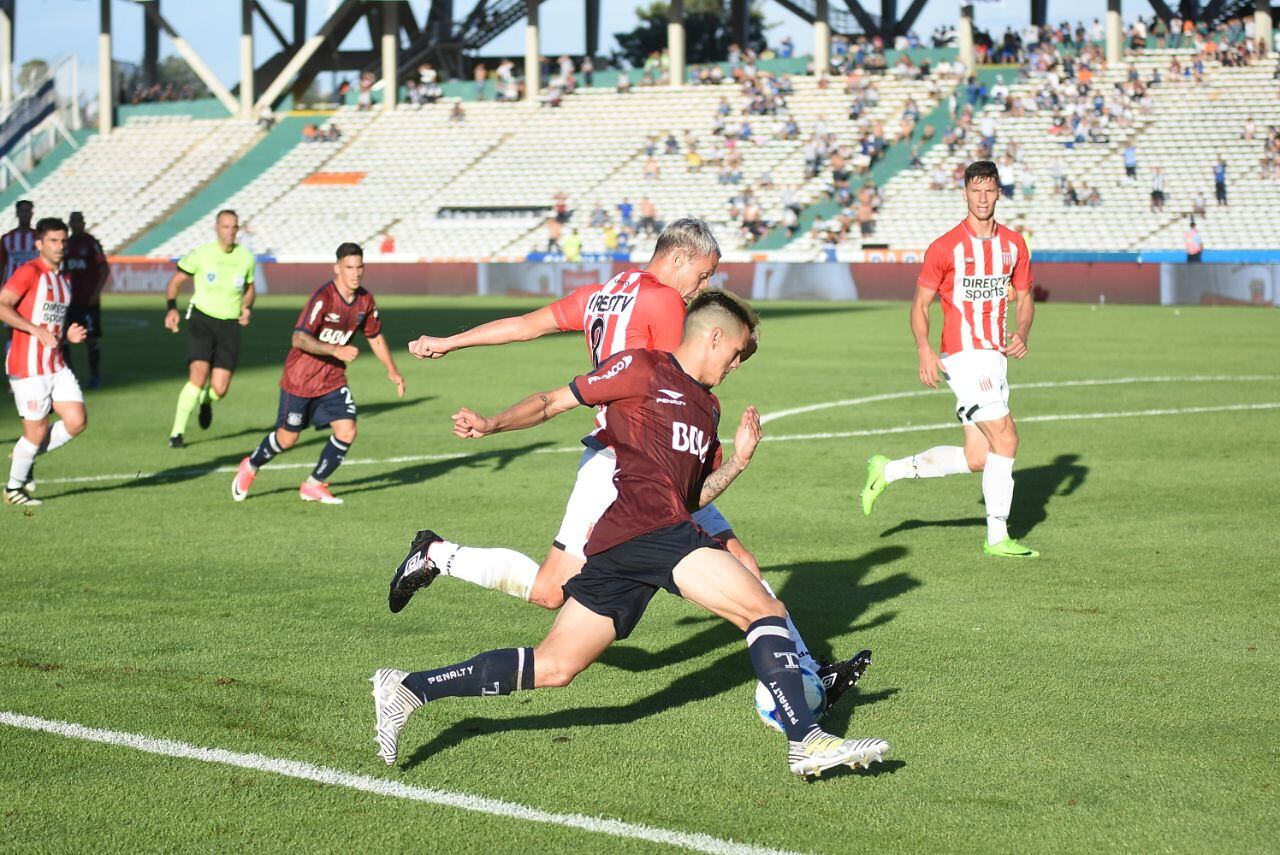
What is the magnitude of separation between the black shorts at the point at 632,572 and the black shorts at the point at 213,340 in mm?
10592

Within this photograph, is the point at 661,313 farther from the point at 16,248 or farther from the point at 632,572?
the point at 16,248

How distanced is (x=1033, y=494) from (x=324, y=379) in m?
5.74

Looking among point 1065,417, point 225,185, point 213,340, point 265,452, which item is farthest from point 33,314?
point 225,185

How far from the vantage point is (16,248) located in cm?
1875

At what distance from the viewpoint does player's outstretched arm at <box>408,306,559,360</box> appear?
6523mm

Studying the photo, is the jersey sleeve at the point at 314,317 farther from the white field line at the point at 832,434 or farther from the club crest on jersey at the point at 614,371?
the club crest on jersey at the point at 614,371

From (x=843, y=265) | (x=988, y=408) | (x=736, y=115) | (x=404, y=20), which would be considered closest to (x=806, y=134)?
(x=736, y=115)

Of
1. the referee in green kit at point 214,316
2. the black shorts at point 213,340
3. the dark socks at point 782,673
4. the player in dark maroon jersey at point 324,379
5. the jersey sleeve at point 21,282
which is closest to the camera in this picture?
the dark socks at point 782,673

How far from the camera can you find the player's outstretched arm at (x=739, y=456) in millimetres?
5450

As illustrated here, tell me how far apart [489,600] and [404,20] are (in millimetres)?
63610

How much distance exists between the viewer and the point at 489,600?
26.8 ft

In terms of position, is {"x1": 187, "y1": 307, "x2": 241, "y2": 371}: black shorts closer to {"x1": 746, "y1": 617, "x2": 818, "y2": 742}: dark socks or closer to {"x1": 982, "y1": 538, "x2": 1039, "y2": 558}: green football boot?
{"x1": 982, "y1": 538, "x2": 1039, "y2": 558}: green football boot

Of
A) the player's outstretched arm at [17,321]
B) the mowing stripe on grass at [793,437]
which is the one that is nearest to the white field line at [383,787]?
the player's outstretched arm at [17,321]

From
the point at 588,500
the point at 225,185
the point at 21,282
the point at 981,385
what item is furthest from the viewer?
the point at 225,185
